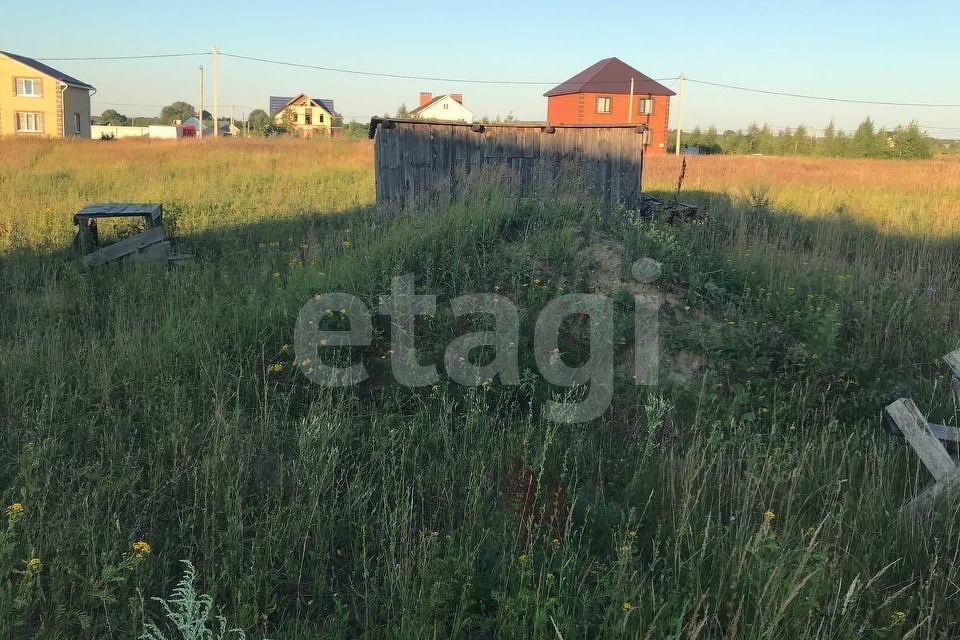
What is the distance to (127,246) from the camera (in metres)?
7.57

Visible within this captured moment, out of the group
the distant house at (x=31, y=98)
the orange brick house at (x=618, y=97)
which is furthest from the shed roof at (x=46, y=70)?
the orange brick house at (x=618, y=97)

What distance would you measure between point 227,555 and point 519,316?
9.45 feet

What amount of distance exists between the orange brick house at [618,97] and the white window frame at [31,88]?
1392 inches

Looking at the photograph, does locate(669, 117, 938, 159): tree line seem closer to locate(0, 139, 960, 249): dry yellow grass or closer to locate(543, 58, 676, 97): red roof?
locate(543, 58, 676, 97): red roof

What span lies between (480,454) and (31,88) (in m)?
54.9

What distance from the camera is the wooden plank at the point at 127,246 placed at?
294 inches

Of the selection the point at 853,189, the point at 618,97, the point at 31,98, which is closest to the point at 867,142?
the point at 618,97

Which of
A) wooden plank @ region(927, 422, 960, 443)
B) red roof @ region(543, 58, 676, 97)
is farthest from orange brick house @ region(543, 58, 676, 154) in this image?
wooden plank @ region(927, 422, 960, 443)

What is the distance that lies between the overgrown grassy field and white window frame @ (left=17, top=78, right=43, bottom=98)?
1873 inches

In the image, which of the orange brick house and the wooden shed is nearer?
the wooden shed

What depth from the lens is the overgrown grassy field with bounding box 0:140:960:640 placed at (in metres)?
2.54

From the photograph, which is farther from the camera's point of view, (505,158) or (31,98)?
(31,98)

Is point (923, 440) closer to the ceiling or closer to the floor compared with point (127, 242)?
closer to the floor

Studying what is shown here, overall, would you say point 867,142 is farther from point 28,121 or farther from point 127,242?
point 28,121
